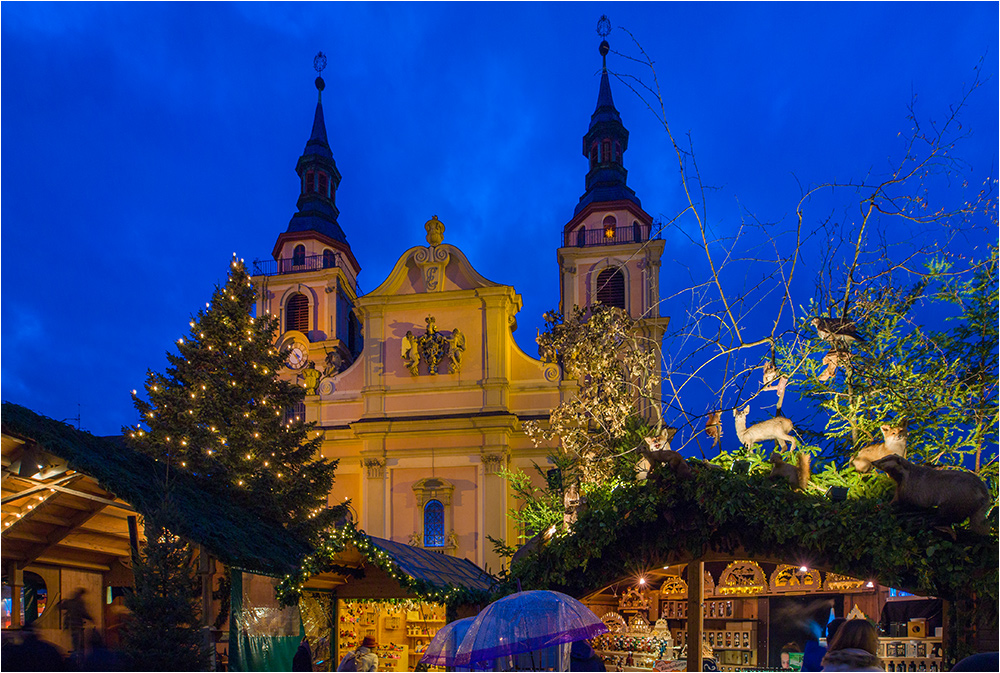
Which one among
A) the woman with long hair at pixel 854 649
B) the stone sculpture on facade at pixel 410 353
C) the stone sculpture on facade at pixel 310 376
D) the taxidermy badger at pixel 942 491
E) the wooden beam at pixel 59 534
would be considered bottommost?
the wooden beam at pixel 59 534

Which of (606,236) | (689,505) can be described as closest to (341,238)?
(606,236)

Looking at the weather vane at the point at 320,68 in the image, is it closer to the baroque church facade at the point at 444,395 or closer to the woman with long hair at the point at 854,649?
the baroque church facade at the point at 444,395

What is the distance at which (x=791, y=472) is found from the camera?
6.83 meters

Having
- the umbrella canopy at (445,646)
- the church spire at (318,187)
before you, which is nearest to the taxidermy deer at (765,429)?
the umbrella canopy at (445,646)

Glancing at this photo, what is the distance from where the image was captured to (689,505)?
23.0ft

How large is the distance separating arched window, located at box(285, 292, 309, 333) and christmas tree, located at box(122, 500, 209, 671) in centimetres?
2377

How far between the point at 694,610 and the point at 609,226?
25.3 m

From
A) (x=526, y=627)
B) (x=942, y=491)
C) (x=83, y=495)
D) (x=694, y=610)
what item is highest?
(x=942, y=491)

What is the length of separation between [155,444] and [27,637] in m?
8.70

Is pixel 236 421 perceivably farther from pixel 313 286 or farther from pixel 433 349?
pixel 313 286

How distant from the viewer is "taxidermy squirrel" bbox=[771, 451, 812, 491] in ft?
22.3

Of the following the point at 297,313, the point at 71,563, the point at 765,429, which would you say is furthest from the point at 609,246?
the point at 765,429

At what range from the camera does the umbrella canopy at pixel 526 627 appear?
582cm

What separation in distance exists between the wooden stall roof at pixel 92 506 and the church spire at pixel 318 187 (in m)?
25.0
